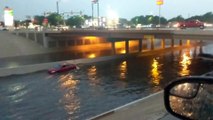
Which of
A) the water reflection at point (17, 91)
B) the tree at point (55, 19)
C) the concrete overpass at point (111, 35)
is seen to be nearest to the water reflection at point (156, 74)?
the concrete overpass at point (111, 35)

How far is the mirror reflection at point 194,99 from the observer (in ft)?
9.36

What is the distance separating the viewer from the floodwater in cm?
2897

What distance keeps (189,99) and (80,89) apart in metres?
35.8

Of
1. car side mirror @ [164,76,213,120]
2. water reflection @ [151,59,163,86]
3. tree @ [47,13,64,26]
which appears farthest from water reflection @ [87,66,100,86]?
tree @ [47,13,64,26]

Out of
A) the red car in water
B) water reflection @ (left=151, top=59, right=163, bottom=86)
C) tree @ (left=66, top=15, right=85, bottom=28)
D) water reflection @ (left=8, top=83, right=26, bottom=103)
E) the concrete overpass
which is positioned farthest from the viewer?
tree @ (left=66, top=15, right=85, bottom=28)

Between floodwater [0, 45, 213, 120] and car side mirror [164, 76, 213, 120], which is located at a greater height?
car side mirror [164, 76, 213, 120]

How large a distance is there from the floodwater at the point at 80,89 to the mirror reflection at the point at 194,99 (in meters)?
23.9


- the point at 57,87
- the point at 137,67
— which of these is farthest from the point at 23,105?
the point at 137,67

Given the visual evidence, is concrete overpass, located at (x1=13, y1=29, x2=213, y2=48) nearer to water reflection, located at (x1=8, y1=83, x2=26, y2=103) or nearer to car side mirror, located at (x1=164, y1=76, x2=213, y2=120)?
water reflection, located at (x1=8, y1=83, x2=26, y2=103)

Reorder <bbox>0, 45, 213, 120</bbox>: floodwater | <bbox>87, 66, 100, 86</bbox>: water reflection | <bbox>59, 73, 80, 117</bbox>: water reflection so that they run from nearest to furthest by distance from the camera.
→ <bbox>0, 45, 213, 120</bbox>: floodwater, <bbox>59, 73, 80, 117</bbox>: water reflection, <bbox>87, 66, 100, 86</bbox>: water reflection

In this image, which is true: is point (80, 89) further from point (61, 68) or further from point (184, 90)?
point (184, 90)

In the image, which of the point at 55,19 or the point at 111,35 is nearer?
the point at 111,35

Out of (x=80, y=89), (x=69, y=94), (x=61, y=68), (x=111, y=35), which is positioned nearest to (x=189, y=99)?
(x=69, y=94)

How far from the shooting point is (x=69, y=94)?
118ft
